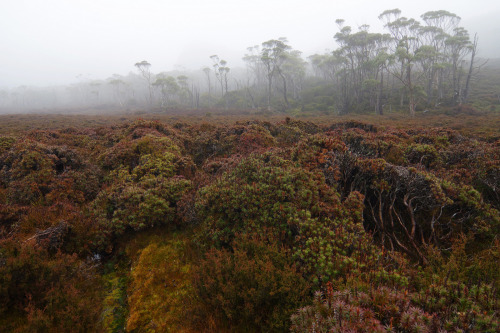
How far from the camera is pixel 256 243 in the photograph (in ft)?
13.4

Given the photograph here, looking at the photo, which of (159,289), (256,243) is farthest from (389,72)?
(159,289)

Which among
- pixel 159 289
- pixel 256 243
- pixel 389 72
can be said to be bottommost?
pixel 159 289

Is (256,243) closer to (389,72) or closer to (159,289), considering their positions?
(159,289)

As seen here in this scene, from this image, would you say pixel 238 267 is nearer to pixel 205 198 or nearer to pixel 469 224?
pixel 205 198

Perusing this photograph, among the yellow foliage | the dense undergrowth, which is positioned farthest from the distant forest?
the yellow foliage

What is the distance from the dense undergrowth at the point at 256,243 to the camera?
9.44 ft

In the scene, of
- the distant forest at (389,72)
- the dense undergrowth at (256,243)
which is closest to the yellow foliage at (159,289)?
the dense undergrowth at (256,243)

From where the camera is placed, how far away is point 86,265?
490cm

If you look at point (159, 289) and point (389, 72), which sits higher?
point (389, 72)

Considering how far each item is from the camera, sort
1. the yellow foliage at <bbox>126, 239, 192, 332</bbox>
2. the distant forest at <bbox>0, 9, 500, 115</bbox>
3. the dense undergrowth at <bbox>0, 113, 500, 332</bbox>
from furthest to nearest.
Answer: the distant forest at <bbox>0, 9, 500, 115</bbox> → the yellow foliage at <bbox>126, 239, 192, 332</bbox> → the dense undergrowth at <bbox>0, 113, 500, 332</bbox>

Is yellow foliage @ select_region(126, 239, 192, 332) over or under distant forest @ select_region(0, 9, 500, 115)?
under

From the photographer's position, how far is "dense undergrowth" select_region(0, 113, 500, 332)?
2.88 meters

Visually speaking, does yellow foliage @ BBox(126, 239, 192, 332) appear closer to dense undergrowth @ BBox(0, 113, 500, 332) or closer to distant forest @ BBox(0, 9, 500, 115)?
dense undergrowth @ BBox(0, 113, 500, 332)

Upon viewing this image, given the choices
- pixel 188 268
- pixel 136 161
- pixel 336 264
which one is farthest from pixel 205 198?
pixel 136 161
